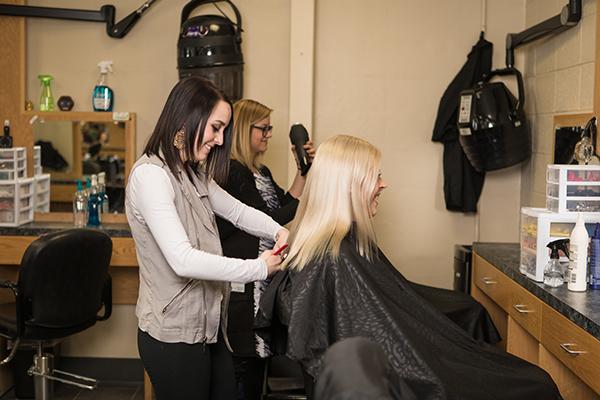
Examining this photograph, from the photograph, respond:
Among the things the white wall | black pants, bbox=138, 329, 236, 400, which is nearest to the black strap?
the white wall

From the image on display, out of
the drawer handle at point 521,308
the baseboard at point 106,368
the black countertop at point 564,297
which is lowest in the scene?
the baseboard at point 106,368

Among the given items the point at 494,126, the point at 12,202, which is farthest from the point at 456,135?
the point at 12,202

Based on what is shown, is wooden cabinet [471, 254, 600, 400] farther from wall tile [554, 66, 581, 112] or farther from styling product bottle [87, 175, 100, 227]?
styling product bottle [87, 175, 100, 227]

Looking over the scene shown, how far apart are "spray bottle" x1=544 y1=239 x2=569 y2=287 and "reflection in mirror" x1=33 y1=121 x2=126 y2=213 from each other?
7.49 ft

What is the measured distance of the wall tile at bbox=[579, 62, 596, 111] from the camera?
3055 mm

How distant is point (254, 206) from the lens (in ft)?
10.2

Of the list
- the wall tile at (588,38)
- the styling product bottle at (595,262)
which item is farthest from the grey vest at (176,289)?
the wall tile at (588,38)

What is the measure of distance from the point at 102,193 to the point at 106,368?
0.92 m

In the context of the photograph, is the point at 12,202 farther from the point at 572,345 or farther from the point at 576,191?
the point at 572,345

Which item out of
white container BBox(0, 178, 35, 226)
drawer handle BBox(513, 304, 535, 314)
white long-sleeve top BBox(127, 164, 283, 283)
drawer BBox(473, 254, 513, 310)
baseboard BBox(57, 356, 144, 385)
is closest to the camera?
white long-sleeve top BBox(127, 164, 283, 283)

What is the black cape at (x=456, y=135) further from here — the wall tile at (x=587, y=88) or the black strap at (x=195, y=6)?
the black strap at (x=195, y=6)

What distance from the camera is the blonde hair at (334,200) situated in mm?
2238

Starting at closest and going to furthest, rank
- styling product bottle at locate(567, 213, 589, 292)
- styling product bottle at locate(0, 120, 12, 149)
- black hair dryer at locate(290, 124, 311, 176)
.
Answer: styling product bottle at locate(567, 213, 589, 292)
black hair dryer at locate(290, 124, 311, 176)
styling product bottle at locate(0, 120, 12, 149)

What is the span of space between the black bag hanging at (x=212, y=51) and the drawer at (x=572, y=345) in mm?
1941
